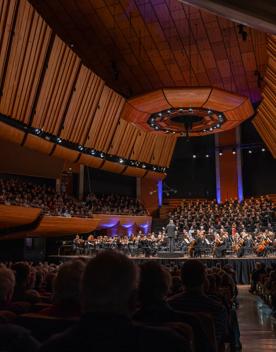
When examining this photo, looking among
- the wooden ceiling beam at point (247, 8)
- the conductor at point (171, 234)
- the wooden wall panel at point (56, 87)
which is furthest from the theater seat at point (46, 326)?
the wooden wall panel at point (56, 87)

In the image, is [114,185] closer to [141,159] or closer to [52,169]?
[141,159]

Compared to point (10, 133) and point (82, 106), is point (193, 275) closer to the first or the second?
point (10, 133)

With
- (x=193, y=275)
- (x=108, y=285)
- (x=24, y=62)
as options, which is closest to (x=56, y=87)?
(x=24, y=62)

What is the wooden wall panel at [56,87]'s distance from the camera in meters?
13.4

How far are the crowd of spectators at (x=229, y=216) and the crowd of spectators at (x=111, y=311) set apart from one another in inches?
498

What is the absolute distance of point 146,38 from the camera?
14.0 metres

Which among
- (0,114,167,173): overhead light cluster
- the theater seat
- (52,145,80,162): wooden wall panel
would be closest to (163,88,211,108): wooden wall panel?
(0,114,167,173): overhead light cluster

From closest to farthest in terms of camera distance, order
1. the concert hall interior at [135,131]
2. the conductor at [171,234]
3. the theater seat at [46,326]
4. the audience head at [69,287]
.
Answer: the theater seat at [46,326], the audience head at [69,287], the concert hall interior at [135,131], the conductor at [171,234]

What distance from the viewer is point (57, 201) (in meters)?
17.0

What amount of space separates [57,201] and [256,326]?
12.5m

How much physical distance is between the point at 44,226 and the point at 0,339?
13709 mm

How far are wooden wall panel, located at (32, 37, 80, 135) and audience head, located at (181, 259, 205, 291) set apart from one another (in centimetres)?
1180

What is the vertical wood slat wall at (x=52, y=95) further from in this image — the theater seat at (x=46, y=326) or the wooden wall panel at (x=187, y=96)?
the theater seat at (x=46, y=326)

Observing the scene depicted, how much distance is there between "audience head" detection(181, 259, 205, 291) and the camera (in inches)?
99.8
